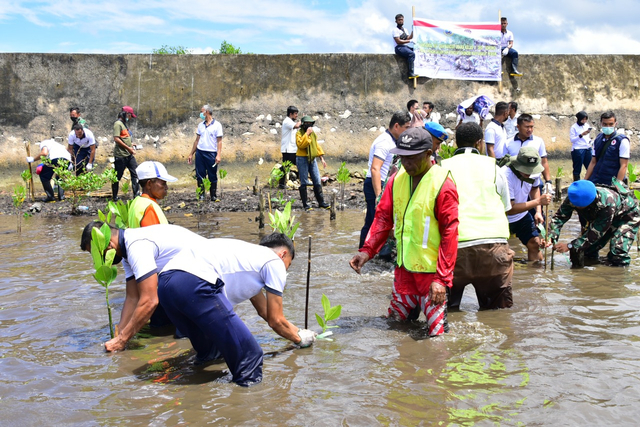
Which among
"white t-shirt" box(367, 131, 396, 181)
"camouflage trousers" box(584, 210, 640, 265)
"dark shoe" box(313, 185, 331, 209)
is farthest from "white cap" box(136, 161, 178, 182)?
"dark shoe" box(313, 185, 331, 209)

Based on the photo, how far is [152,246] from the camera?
447cm

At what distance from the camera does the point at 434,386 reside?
4.07m

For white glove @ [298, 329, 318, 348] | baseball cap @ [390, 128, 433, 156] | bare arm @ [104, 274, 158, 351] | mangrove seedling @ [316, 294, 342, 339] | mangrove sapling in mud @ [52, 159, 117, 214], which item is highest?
baseball cap @ [390, 128, 433, 156]

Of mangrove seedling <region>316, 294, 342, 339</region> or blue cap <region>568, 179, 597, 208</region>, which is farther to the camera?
blue cap <region>568, 179, 597, 208</region>

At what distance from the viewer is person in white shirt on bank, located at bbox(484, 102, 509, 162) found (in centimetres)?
907

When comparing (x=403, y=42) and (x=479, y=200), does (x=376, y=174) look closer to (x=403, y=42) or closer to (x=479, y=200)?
(x=479, y=200)

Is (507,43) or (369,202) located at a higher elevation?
(507,43)

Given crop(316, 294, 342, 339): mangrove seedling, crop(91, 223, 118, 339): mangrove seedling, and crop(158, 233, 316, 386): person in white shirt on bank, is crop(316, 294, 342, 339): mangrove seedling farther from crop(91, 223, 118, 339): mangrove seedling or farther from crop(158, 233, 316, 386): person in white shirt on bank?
crop(91, 223, 118, 339): mangrove seedling

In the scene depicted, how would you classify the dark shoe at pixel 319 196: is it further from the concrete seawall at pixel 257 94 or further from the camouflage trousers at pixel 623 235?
the camouflage trousers at pixel 623 235

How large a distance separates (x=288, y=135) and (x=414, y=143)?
8.70 meters

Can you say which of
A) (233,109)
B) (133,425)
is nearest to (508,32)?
(233,109)

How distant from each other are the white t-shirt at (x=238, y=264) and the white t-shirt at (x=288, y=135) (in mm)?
8760

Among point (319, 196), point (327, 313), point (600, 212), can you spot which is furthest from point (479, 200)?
point (319, 196)

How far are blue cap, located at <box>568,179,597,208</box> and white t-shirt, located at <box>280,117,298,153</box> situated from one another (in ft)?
22.9
